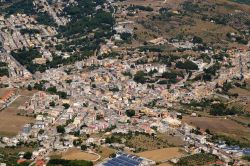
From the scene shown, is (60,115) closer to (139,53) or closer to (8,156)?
(8,156)

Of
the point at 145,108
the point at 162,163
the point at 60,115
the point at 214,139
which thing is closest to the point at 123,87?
the point at 145,108

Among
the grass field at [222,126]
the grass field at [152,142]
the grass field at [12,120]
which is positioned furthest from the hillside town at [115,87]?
the grass field at [222,126]

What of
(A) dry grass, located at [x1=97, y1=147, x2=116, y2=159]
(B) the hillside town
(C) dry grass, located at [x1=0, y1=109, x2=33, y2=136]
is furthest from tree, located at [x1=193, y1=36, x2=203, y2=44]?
(A) dry grass, located at [x1=97, y1=147, x2=116, y2=159]

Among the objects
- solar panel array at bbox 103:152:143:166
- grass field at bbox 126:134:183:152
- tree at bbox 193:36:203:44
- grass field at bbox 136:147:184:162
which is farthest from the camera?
tree at bbox 193:36:203:44

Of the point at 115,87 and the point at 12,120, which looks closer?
the point at 12,120

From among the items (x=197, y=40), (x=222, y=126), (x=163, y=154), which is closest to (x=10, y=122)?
(x=163, y=154)

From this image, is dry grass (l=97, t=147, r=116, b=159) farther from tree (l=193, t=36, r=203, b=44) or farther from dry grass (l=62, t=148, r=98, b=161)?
tree (l=193, t=36, r=203, b=44)

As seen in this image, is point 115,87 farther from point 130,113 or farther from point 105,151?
point 105,151
